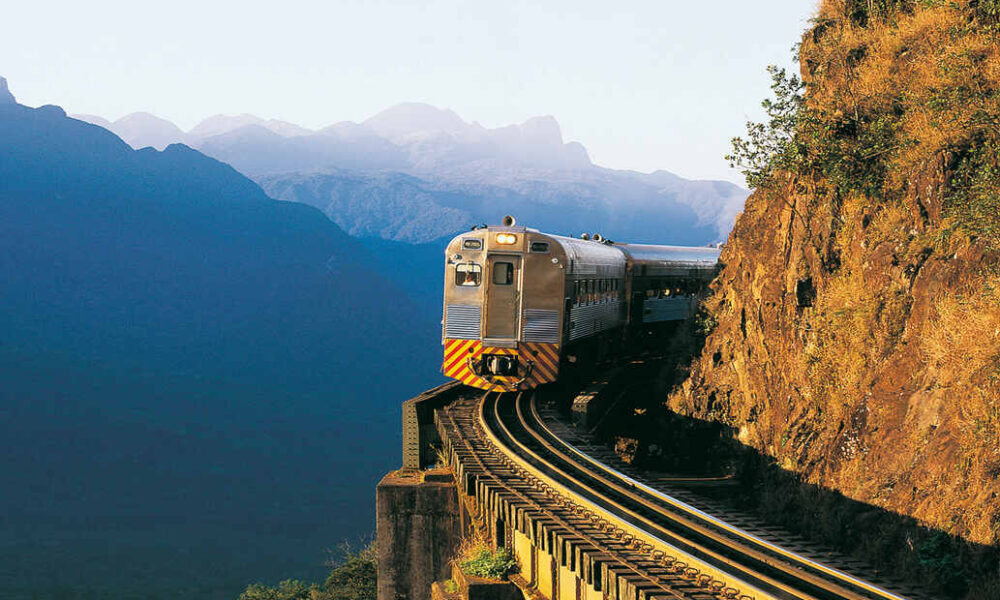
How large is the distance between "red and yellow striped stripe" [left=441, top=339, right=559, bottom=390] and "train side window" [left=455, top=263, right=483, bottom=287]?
150 cm

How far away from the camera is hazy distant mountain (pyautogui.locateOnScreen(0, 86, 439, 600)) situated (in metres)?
99.1

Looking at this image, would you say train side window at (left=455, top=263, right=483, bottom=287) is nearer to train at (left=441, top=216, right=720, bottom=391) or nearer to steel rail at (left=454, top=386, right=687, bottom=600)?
train at (left=441, top=216, right=720, bottom=391)

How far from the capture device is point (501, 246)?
22.6 meters

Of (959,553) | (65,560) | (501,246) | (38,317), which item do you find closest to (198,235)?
(38,317)

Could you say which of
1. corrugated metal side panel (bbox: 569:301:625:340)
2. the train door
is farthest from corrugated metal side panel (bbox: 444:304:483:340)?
corrugated metal side panel (bbox: 569:301:625:340)

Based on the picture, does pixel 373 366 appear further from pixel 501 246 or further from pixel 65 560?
pixel 501 246

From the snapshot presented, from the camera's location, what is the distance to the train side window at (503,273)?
22.5 meters

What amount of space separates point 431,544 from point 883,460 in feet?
30.6

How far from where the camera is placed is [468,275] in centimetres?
2248

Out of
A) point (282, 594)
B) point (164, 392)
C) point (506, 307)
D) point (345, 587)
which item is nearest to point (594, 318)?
point (506, 307)

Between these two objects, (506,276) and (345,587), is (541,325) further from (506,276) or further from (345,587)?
(345,587)

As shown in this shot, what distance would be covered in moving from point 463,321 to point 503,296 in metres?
1.22

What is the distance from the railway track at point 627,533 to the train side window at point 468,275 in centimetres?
482

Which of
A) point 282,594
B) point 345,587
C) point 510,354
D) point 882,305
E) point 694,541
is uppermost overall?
point 882,305
